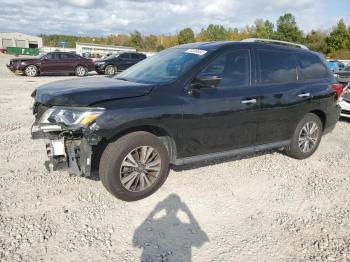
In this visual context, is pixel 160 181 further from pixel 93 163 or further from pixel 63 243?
pixel 63 243

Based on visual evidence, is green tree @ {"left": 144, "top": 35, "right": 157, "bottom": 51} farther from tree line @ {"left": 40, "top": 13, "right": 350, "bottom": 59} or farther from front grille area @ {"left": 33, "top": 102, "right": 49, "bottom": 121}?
front grille area @ {"left": 33, "top": 102, "right": 49, "bottom": 121}

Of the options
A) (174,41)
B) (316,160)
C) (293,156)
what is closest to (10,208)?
(293,156)

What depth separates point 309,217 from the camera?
3.81 meters

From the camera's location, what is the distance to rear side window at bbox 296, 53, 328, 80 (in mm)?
5430

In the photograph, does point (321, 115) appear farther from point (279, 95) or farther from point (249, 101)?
point (249, 101)

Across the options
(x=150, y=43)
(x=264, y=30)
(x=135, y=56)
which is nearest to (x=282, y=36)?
(x=264, y=30)

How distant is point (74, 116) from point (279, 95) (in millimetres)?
2930

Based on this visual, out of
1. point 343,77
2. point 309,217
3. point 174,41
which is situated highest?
point 174,41

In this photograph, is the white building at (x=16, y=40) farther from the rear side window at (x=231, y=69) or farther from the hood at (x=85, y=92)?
the rear side window at (x=231, y=69)

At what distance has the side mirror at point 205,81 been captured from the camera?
402cm

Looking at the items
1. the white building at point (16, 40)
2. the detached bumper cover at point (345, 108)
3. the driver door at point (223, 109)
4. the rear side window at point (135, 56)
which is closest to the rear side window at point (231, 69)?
the driver door at point (223, 109)

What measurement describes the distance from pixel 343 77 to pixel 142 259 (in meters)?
9.79

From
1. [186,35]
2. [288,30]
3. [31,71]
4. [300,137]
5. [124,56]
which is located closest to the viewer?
[300,137]

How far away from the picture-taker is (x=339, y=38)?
52594 millimetres
